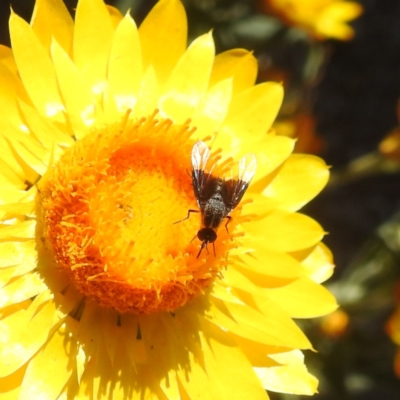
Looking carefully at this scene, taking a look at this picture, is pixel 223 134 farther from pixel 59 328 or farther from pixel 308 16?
pixel 308 16

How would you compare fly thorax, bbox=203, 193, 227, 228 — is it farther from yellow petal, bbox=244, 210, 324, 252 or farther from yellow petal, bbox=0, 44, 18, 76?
yellow petal, bbox=0, 44, 18, 76

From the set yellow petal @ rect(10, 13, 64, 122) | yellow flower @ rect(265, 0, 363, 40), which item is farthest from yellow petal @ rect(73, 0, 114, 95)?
yellow flower @ rect(265, 0, 363, 40)

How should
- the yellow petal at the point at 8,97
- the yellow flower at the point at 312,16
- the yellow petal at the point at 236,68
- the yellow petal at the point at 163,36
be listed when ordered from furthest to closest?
1. the yellow flower at the point at 312,16
2. the yellow petal at the point at 236,68
3. the yellow petal at the point at 163,36
4. the yellow petal at the point at 8,97

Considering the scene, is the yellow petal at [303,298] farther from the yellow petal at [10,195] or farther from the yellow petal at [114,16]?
the yellow petal at [114,16]

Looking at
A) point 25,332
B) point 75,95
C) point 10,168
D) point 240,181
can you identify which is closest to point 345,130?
point 240,181

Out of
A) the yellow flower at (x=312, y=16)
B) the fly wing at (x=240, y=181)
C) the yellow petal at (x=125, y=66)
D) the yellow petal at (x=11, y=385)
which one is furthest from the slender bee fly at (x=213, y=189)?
the yellow flower at (x=312, y=16)

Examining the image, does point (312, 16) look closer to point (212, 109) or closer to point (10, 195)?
point (212, 109)

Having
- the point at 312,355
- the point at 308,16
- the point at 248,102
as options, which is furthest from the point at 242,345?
the point at 308,16

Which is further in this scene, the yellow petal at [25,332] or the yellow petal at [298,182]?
the yellow petal at [298,182]
